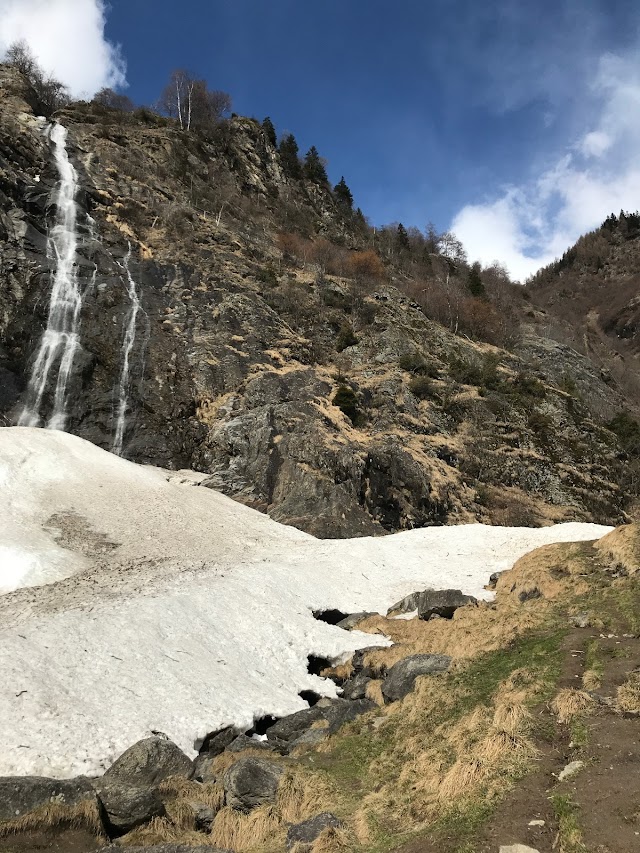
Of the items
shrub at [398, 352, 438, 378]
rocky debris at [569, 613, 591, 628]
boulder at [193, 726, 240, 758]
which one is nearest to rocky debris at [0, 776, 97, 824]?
boulder at [193, 726, 240, 758]

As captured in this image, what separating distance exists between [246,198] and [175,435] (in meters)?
48.6

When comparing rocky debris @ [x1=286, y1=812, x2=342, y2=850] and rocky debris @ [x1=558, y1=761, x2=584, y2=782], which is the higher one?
rocky debris @ [x1=558, y1=761, x2=584, y2=782]

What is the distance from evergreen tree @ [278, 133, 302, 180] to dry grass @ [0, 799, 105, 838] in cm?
8990

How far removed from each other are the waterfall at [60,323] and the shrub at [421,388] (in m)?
25.3

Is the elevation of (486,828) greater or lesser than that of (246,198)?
lesser

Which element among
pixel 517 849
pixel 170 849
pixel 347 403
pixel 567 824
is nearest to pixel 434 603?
pixel 567 824

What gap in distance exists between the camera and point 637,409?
59.9 metres

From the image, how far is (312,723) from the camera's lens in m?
11.5

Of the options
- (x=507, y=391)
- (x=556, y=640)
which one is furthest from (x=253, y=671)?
(x=507, y=391)

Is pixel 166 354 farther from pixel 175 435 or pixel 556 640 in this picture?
pixel 556 640

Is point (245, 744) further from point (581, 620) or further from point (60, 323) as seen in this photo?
point (60, 323)

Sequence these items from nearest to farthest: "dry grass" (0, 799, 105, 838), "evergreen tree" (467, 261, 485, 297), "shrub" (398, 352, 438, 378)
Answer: "dry grass" (0, 799, 105, 838) → "shrub" (398, 352, 438, 378) → "evergreen tree" (467, 261, 485, 297)

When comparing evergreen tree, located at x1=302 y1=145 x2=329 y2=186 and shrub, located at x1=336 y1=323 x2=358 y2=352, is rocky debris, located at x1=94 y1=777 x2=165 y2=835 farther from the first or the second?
evergreen tree, located at x1=302 y1=145 x2=329 y2=186

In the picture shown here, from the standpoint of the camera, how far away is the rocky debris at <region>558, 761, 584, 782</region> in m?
6.35
